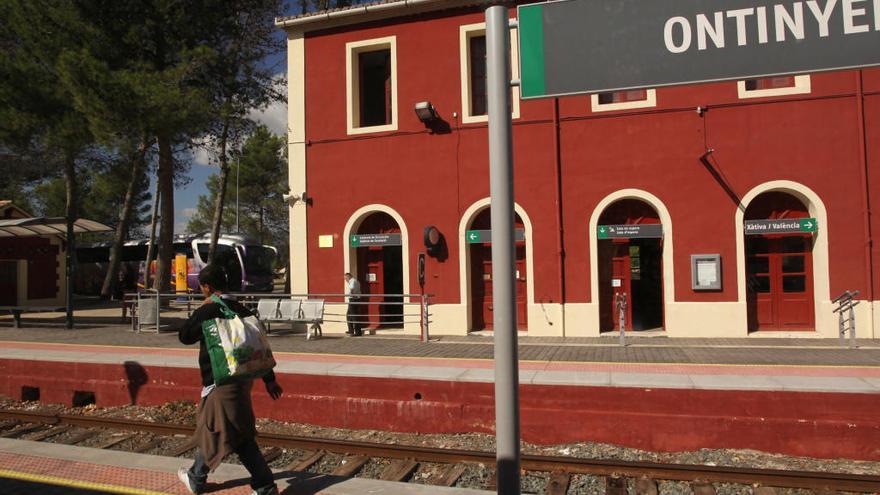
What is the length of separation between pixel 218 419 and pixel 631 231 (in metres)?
11.1

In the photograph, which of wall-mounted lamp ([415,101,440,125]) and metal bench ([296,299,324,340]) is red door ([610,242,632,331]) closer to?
wall-mounted lamp ([415,101,440,125])

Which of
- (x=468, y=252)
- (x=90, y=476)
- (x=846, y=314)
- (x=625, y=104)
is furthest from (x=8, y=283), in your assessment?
(x=846, y=314)

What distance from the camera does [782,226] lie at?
12.7 m

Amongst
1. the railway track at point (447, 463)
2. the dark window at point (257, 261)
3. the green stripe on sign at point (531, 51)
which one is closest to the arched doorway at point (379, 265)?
the railway track at point (447, 463)

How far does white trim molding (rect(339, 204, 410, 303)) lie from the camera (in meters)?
14.7

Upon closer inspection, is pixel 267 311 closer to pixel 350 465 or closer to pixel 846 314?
pixel 350 465

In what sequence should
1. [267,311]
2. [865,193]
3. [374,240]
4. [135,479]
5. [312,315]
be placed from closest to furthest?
[135,479]
[865,193]
[312,315]
[267,311]
[374,240]

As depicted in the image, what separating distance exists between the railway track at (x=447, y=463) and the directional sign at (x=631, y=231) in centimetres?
823

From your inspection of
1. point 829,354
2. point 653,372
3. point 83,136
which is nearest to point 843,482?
point 653,372

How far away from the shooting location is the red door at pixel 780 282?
12.9 meters

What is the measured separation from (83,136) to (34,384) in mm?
8323

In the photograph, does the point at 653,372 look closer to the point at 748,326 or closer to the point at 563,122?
the point at 748,326

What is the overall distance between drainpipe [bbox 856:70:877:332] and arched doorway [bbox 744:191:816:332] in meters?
1.03

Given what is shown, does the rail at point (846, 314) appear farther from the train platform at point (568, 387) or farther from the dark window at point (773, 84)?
the dark window at point (773, 84)
